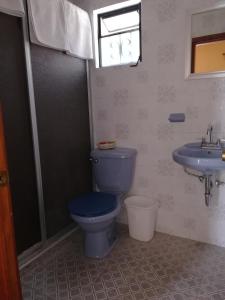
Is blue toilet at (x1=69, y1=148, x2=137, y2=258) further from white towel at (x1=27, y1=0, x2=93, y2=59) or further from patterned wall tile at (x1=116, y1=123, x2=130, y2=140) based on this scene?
white towel at (x1=27, y1=0, x2=93, y2=59)

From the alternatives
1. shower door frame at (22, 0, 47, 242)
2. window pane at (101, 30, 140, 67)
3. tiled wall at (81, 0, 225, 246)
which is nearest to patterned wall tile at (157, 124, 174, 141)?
tiled wall at (81, 0, 225, 246)

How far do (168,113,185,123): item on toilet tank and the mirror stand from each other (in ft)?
1.05

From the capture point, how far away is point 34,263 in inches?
67.4

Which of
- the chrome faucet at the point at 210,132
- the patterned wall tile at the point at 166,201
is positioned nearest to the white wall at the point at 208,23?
the chrome faucet at the point at 210,132

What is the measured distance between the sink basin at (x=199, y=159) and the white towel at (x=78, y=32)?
1.14 meters

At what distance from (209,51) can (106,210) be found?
1.33 metres

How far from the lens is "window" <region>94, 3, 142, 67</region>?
2008 millimetres

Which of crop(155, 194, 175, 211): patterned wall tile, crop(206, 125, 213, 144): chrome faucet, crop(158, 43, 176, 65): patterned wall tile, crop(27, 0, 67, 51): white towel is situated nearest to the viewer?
crop(27, 0, 67, 51): white towel

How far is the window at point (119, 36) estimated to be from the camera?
2.01 meters

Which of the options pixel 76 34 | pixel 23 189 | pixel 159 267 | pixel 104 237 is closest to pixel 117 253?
pixel 104 237

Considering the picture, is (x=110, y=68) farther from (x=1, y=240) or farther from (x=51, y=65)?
(x=1, y=240)

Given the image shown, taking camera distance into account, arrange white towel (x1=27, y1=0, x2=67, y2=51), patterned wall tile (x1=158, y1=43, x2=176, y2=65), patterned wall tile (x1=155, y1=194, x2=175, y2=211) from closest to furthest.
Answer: white towel (x1=27, y1=0, x2=67, y2=51) < patterned wall tile (x1=158, y1=43, x2=176, y2=65) < patterned wall tile (x1=155, y1=194, x2=175, y2=211)

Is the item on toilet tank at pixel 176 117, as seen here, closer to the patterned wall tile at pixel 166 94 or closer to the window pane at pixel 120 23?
the patterned wall tile at pixel 166 94

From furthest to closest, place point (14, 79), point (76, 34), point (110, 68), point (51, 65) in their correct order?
1. point (110, 68)
2. point (76, 34)
3. point (51, 65)
4. point (14, 79)
